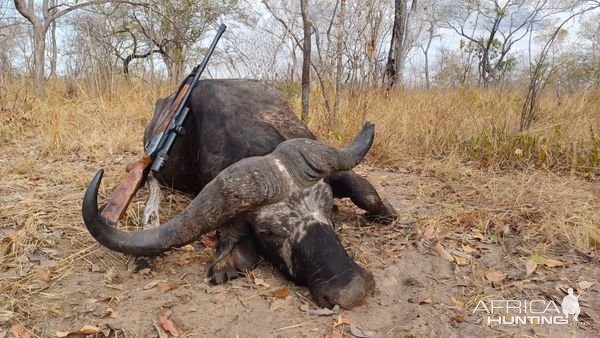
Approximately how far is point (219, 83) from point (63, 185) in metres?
1.72

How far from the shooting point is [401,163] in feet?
15.8

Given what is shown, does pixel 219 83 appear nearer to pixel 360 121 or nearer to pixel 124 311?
pixel 124 311

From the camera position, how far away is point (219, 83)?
335cm

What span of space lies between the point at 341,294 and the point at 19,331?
4.77 ft

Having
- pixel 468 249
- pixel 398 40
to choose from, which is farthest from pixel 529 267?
pixel 398 40

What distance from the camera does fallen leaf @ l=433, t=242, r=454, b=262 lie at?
8.91ft

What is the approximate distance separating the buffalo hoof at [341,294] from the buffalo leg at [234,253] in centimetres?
52

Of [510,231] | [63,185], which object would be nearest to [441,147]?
[510,231]

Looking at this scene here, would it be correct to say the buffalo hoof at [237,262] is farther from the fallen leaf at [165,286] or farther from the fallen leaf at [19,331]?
the fallen leaf at [19,331]

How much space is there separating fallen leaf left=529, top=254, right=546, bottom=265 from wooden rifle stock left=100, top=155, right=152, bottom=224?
2315 mm

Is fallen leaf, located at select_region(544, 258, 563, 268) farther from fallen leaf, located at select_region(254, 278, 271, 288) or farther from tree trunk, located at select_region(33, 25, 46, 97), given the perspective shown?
tree trunk, located at select_region(33, 25, 46, 97)

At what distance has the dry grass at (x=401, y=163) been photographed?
2.78 meters

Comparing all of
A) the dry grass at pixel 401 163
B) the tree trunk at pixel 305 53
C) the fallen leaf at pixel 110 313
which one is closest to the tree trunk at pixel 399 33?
the dry grass at pixel 401 163

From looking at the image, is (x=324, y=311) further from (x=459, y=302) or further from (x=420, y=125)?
(x=420, y=125)
